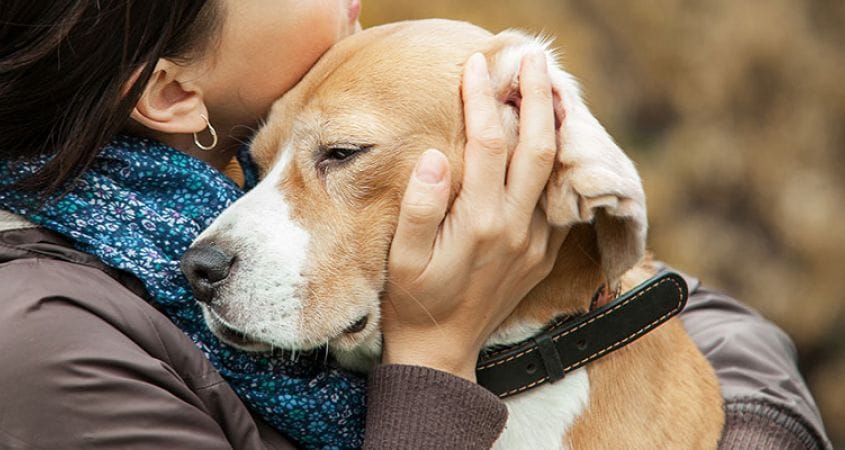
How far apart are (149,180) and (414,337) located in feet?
1.92

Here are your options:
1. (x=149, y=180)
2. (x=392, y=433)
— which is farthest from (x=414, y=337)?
(x=149, y=180)

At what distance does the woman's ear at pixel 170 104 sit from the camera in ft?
6.75

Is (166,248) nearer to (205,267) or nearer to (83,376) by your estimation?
Answer: (205,267)

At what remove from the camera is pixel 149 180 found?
2.04 m

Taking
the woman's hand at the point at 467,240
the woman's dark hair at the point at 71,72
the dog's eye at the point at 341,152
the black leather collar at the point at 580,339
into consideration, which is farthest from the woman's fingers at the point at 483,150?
the woman's dark hair at the point at 71,72

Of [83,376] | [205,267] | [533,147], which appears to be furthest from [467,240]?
[83,376]

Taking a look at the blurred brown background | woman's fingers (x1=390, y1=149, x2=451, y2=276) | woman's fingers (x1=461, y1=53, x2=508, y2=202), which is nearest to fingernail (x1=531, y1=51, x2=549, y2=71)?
woman's fingers (x1=461, y1=53, x2=508, y2=202)

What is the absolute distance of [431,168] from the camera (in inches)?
80.1

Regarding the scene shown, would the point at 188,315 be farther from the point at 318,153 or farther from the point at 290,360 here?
the point at 318,153

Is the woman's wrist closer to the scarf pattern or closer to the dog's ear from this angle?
the scarf pattern

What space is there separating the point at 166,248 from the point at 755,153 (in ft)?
15.0

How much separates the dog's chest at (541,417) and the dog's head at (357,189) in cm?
25

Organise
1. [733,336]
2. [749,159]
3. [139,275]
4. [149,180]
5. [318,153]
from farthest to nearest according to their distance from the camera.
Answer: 1. [749,159]
2. [733,336]
3. [318,153]
4. [149,180]
5. [139,275]

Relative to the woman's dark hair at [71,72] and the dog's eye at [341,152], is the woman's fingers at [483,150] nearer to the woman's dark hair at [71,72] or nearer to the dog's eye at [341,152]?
Result: the dog's eye at [341,152]
